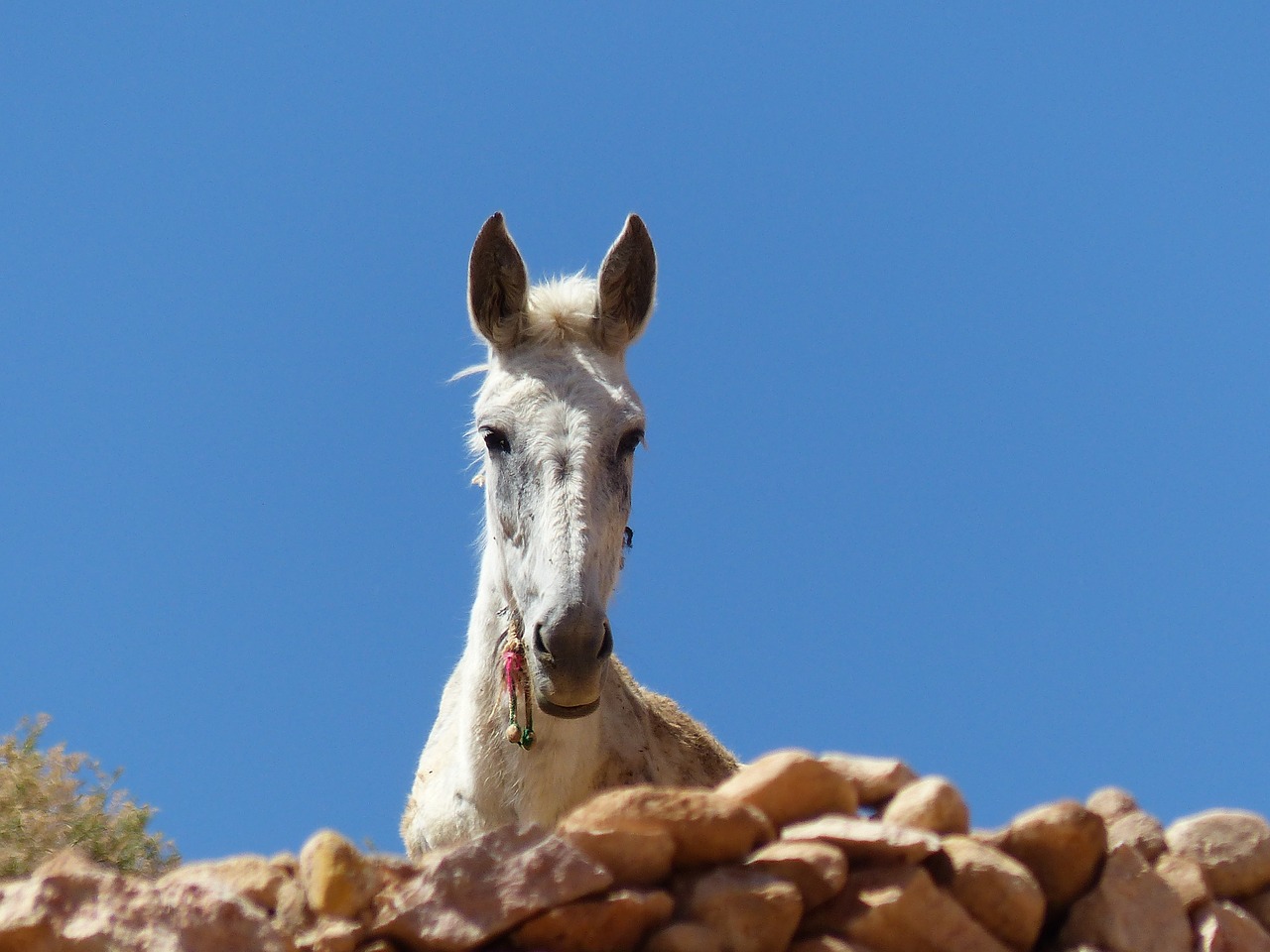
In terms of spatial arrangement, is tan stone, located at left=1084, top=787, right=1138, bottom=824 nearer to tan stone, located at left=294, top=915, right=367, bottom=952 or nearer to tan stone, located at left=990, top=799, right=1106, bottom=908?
tan stone, located at left=990, top=799, right=1106, bottom=908

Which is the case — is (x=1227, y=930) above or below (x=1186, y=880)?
below

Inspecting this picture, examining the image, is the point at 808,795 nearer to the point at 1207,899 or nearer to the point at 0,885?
the point at 1207,899

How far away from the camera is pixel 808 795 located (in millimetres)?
3631

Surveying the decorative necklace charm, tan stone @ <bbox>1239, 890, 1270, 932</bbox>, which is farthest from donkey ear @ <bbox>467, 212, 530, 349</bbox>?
tan stone @ <bbox>1239, 890, 1270, 932</bbox>

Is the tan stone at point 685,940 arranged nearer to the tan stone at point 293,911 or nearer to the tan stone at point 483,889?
the tan stone at point 483,889

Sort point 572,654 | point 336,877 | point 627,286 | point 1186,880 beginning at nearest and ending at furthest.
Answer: point 336,877, point 1186,880, point 572,654, point 627,286

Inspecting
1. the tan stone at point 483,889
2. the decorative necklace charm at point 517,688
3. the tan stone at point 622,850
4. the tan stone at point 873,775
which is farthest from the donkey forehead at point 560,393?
the tan stone at point 483,889

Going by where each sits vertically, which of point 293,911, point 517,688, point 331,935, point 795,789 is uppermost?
point 517,688

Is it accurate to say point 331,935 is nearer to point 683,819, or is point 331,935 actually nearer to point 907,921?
point 683,819

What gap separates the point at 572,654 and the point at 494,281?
2.19m

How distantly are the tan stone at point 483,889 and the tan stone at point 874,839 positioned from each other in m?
0.61

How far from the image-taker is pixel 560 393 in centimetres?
582

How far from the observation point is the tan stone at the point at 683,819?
327 cm

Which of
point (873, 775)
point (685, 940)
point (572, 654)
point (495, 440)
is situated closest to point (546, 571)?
point (572, 654)
